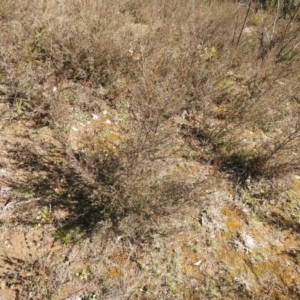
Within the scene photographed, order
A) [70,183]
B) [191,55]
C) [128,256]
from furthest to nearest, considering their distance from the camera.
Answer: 1. [191,55]
2. [70,183]
3. [128,256]

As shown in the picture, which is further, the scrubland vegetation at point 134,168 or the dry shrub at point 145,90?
the dry shrub at point 145,90

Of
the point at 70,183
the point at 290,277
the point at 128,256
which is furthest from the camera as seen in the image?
the point at 70,183

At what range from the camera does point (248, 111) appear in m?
3.85

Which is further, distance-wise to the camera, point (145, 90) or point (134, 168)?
point (145, 90)

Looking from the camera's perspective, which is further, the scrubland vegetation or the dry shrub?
the dry shrub

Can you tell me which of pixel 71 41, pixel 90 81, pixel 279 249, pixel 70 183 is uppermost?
pixel 71 41

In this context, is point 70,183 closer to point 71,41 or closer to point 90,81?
point 90,81

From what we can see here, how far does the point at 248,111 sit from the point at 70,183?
2.68 metres

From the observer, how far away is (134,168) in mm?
2334

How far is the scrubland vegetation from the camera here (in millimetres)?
2186

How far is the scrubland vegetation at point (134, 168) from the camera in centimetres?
219

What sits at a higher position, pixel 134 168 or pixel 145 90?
pixel 145 90

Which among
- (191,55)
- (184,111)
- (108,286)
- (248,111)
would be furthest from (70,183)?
(191,55)

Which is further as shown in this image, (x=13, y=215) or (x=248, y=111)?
(x=248, y=111)
